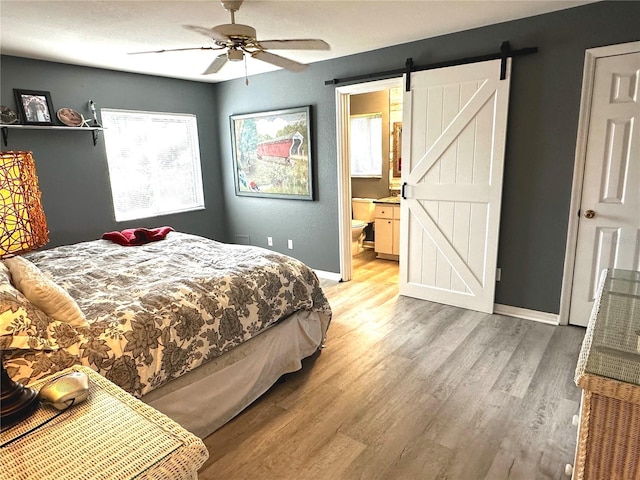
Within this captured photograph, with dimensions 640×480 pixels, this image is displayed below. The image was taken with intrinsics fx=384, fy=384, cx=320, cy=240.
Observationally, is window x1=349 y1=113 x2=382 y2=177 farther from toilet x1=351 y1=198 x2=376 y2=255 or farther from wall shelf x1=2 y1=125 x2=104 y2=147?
wall shelf x1=2 y1=125 x2=104 y2=147

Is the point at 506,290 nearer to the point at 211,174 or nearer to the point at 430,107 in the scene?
the point at 430,107

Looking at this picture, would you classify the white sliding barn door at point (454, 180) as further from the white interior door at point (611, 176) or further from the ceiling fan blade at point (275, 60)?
the ceiling fan blade at point (275, 60)

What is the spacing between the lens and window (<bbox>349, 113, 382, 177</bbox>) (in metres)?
5.55

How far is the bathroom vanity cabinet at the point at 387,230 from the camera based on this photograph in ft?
16.7

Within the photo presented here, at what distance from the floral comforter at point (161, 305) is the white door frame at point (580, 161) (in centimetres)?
197

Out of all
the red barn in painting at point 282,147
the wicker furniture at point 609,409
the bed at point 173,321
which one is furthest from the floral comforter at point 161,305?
the red barn in painting at point 282,147

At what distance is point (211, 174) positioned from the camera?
536cm

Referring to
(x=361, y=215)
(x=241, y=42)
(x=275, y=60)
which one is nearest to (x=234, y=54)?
(x=241, y=42)

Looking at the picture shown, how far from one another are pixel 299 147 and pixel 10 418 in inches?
152

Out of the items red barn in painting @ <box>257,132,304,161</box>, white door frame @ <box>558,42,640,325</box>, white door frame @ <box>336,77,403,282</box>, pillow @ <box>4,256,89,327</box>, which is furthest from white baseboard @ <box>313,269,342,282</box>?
pillow @ <box>4,256,89,327</box>

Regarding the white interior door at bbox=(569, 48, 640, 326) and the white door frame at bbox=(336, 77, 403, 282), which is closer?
the white interior door at bbox=(569, 48, 640, 326)

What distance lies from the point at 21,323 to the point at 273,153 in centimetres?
370

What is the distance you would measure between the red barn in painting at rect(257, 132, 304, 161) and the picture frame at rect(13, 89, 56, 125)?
219 cm

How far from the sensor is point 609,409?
1034mm
